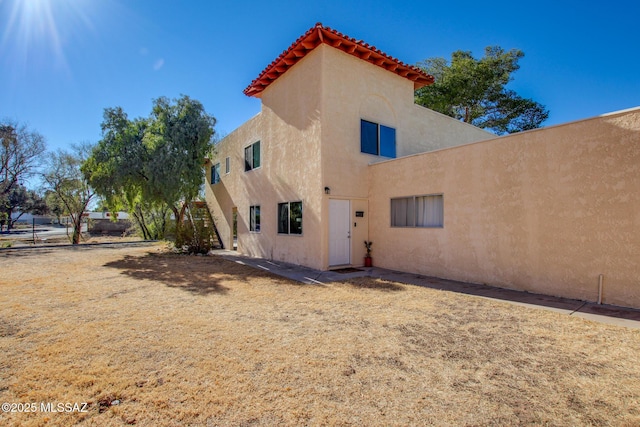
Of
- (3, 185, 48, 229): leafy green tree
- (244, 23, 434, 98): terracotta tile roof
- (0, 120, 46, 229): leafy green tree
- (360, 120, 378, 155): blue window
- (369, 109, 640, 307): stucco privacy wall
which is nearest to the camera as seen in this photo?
(369, 109, 640, 307): stucco privacy wall

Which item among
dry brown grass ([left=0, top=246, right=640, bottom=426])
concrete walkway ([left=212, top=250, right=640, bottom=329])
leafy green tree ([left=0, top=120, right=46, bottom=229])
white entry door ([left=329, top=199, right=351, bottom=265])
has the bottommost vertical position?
dry brown grass ([left=0, top=246, right=640, bottom=426])

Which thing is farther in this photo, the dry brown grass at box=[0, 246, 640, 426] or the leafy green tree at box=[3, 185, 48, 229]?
the leafy green tree at box=[3, 185, 48, 229]

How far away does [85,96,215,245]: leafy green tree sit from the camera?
13352mm

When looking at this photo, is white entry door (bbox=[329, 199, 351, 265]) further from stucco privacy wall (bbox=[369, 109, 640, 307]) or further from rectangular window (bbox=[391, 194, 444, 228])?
stucco privacy wall (bbox=[369, 109, 640, 307])

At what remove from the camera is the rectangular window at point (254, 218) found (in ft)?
44.1

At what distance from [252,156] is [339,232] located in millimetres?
6386

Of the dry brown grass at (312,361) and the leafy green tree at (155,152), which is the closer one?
the dry brown grass at (312,361)

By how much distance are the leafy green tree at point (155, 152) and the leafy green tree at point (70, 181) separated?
34.5 ft

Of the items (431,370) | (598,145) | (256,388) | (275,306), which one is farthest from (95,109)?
(598,145)

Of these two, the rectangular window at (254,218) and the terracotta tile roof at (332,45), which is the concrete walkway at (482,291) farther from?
the terracotta tile roof at (332,45)

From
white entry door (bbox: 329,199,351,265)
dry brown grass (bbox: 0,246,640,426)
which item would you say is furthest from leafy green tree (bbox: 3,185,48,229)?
white entry door (bbox: 329,199,351,265)

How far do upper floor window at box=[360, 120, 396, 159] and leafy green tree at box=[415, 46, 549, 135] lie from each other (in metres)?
10.5

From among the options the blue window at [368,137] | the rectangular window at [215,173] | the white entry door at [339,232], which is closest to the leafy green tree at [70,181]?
the rectangular window at [215,173]

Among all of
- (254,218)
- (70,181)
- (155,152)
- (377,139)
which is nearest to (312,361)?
(377,139)
